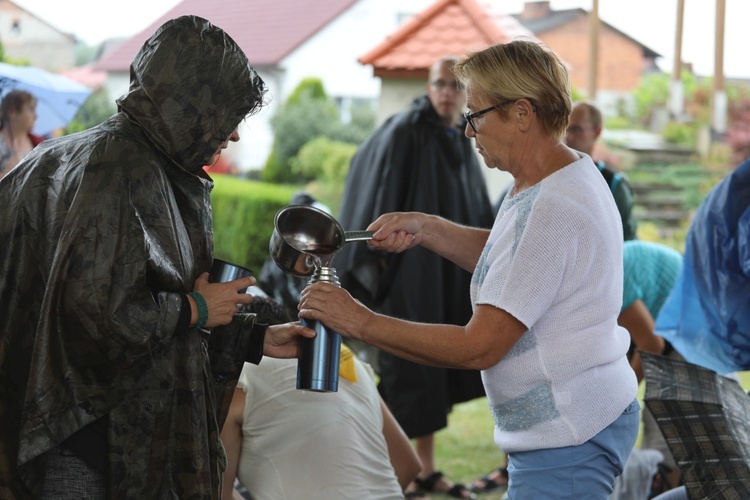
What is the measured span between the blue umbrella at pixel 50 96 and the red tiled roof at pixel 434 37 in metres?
2.37

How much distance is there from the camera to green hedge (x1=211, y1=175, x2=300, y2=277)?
9.16m

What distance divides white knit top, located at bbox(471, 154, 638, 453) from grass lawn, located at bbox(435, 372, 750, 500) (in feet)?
9.23

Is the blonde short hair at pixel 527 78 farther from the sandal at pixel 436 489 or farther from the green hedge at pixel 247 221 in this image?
the green hedge at pixel 247 221

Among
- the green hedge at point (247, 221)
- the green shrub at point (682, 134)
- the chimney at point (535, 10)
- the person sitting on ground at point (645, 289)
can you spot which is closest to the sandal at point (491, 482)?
the person sitting on ground at point (645, 289)

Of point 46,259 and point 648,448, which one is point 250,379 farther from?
point 648,448

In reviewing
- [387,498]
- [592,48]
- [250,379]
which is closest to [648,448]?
[387,498]

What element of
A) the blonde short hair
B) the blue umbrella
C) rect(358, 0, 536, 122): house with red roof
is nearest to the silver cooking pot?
the blonde short hair

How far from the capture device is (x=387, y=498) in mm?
2908

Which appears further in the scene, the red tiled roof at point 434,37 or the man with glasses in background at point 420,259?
the red tiled roof at point 434,37

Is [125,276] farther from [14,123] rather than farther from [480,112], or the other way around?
[14,123]

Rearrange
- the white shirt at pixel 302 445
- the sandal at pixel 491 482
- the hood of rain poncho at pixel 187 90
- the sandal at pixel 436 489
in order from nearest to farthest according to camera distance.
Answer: the hood of rain poncho at pixel 187 90
the white shirt at pixel 302 445
the sandal at pixel 436 489
the sandal at pixel 491 482

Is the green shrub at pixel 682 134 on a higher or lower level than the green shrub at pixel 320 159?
higher

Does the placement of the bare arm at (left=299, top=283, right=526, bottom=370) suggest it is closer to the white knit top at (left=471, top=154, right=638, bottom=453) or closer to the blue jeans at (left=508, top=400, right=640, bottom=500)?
the white knit top at (left=471, top=154, right=638, bottom=453)

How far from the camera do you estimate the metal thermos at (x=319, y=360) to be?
2.23 meters
